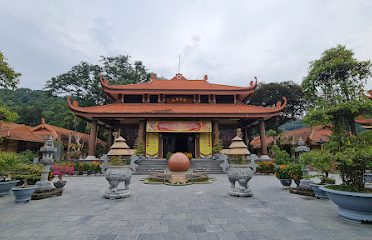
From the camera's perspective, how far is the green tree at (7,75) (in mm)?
5910

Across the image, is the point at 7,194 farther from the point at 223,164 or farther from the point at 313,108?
the point at 223,164

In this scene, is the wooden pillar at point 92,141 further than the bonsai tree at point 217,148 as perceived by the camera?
No

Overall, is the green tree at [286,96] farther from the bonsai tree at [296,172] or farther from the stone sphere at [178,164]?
the stone sphere at [178,164]

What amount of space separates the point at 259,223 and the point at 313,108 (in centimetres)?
377

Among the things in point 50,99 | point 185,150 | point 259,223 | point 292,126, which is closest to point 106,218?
point 259,223

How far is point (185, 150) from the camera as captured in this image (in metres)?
22.3

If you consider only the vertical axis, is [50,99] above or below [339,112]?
above

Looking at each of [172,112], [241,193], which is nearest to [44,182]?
[241,193]

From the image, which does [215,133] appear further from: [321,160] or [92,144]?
[321,160]

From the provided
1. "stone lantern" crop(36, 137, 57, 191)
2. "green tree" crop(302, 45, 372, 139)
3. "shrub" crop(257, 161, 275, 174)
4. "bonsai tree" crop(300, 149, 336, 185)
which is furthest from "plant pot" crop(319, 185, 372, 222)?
"shrub" crop(257, 161, 275, 174)

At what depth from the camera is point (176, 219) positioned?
5.04m

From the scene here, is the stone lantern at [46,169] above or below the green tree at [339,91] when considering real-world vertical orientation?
below

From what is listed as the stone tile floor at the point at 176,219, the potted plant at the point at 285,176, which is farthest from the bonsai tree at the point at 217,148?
the stone tile floor at the point at 176,219

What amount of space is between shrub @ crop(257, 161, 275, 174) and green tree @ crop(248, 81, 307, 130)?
17.9m
